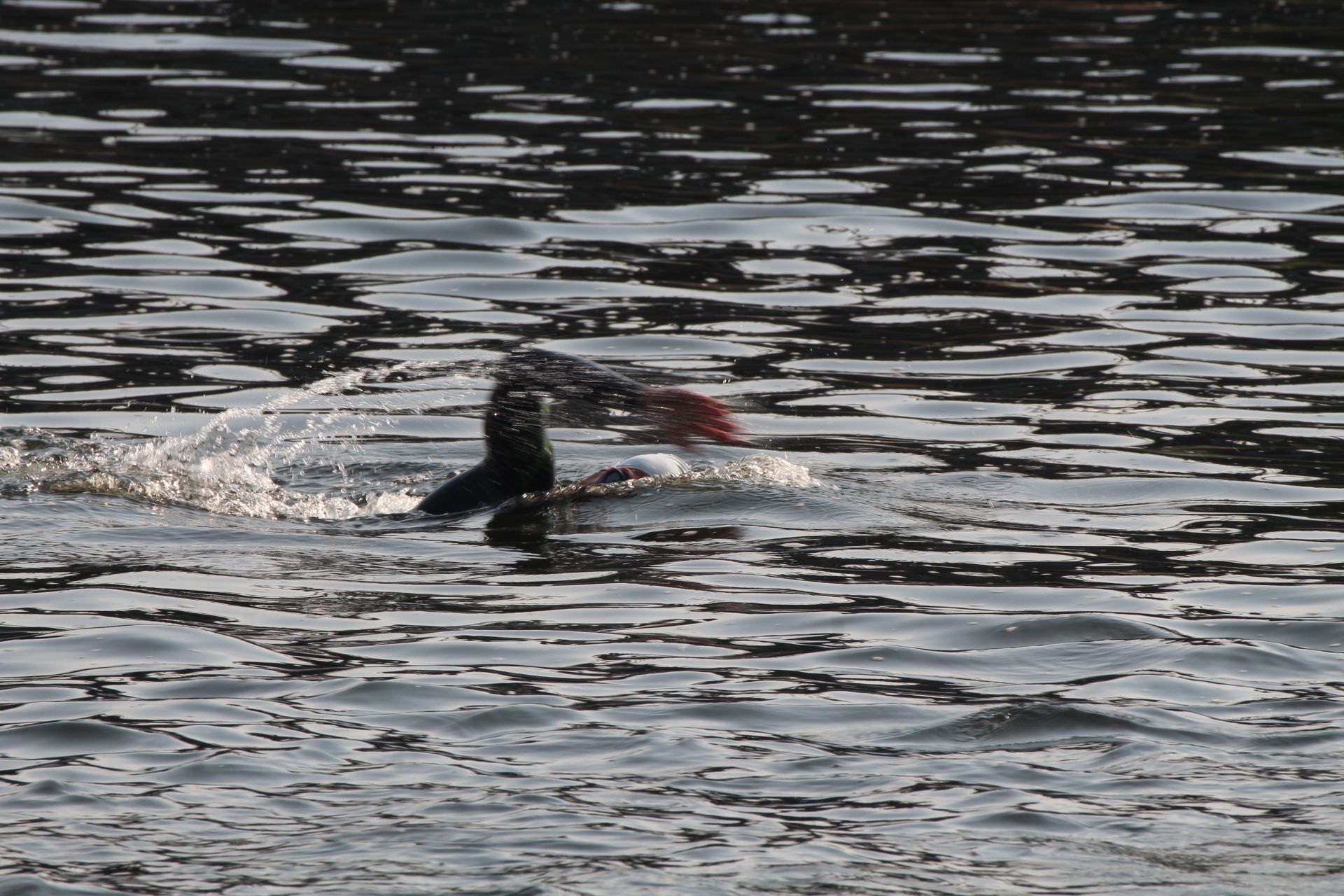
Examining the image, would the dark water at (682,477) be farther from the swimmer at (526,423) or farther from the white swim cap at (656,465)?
the swimmer at (526,423)

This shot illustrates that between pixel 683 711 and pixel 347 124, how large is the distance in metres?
13.6

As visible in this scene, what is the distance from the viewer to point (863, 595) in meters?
7.68

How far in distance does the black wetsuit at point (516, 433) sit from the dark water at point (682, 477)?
1.25ft

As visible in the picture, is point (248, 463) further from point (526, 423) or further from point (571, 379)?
point (571, 379)

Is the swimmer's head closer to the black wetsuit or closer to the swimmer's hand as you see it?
the black wetsuit

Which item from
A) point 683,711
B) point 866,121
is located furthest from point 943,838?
point 866,121

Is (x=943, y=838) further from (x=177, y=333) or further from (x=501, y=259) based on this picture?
(x=501, y=259)

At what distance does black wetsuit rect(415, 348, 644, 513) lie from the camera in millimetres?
9086

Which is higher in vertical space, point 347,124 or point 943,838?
point 347,124

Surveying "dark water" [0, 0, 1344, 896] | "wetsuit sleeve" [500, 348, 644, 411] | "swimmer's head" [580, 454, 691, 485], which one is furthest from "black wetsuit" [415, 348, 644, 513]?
"dark water" [0, 0, 1344, 896]

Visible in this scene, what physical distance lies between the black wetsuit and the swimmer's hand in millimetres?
338

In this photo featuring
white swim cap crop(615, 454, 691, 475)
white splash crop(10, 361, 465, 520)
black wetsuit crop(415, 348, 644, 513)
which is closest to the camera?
black wetsuit crop(415, 348, 644, 513)

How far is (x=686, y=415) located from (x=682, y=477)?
0.84 m

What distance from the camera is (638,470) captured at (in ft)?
31.0
